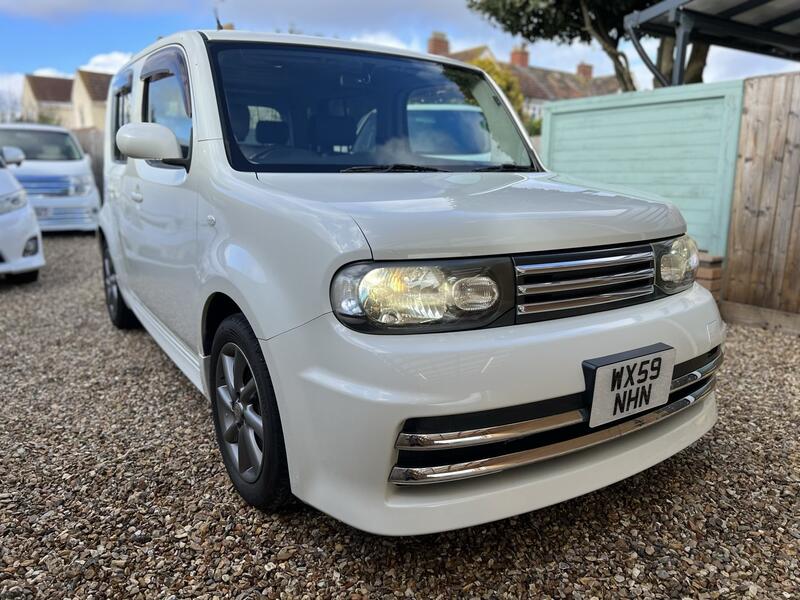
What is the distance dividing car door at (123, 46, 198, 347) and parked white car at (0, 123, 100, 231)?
24.9 ft

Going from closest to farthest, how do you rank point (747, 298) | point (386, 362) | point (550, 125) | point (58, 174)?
point (386, 362) < point (747, 298) < point (550, 125) < point (58, 174)

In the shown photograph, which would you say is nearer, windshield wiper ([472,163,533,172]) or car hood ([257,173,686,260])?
car hood ([257,173,686,260])

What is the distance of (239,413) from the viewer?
228cm

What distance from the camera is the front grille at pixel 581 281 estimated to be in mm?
1823

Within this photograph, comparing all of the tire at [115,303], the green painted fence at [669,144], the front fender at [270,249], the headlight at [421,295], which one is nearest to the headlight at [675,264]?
the headlight at [421,295]

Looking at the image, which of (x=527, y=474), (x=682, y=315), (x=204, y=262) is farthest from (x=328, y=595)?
(x=682, y=315)

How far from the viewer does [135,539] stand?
84.6 inches

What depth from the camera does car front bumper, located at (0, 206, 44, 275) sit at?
6.21 m

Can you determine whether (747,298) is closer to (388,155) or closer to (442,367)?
(388,155)

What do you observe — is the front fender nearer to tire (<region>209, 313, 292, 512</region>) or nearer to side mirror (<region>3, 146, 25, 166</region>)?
tire (<region>209, 313, 292, 512</region>)

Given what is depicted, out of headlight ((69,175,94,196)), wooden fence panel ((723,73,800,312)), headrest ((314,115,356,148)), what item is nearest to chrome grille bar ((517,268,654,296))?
headrest ((314,115,356,148))

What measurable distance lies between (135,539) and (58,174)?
9.59 m

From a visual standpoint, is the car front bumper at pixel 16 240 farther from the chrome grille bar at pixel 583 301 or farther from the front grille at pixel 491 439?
the chrome grille bar at pixel 583 301

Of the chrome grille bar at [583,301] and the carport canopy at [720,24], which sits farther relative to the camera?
the carport canopy at [720,24]
